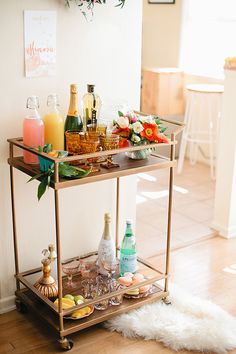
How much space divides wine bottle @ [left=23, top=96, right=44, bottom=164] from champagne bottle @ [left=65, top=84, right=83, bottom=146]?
0.15 m

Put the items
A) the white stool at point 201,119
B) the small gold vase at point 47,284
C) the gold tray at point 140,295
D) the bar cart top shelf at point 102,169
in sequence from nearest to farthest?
the bar cart top shelf at point 102,169 < the small gold vase at point 47,284 < the gold tray at point 140,295 < the white stool at point 201,119

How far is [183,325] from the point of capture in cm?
236

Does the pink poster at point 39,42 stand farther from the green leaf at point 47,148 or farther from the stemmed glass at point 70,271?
the stemmed glass at point 70,271

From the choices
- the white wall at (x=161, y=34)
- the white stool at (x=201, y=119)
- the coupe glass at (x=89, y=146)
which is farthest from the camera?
the white wall at (x=161, y=34)

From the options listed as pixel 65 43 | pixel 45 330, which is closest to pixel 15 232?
pixel 45 330

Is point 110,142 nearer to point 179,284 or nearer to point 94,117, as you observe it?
point 94,117

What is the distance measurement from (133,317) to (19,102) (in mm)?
1052

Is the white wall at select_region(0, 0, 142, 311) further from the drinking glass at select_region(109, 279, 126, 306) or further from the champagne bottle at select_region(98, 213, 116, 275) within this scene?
the drinking glass at select_region(109, 279, 126, 306)

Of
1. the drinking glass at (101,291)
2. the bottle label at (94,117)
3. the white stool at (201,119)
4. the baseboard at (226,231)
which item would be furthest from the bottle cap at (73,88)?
the white stool at (201,119)

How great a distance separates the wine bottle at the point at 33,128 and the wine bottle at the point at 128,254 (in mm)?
590

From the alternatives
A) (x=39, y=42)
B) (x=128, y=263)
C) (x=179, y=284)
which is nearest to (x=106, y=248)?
(x=128, y=263)

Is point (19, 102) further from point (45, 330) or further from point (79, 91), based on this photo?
point (45, 330)

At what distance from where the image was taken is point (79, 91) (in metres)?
2.50

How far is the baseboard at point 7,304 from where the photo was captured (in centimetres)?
251
